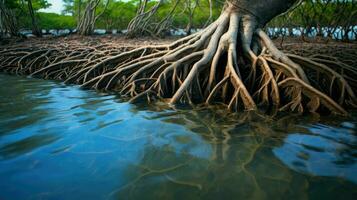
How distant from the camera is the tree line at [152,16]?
1334 cm

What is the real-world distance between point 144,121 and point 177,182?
4.48ft

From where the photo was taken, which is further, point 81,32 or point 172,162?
point 81,32

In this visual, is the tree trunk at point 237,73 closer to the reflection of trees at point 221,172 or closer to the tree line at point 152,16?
the reflection of trees at point 221,172

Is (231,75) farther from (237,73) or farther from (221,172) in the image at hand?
(221,172)

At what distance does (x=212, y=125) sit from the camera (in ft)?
10.9

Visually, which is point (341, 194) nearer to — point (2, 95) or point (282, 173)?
point (282, 173)

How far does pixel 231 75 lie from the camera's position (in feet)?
13.8

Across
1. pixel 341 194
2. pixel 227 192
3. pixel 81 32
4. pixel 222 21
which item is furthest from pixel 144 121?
pixel 81 32

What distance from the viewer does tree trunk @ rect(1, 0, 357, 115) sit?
400cm

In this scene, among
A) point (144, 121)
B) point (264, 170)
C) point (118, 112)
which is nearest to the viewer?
point (264, 170)

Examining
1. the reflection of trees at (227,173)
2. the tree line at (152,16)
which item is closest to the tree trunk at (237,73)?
the reflection of trees at (227,173)

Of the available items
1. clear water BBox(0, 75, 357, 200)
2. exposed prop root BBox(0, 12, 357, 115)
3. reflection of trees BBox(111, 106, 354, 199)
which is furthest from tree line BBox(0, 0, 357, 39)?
reflection of trees BBox(111, 106, 354, 199)

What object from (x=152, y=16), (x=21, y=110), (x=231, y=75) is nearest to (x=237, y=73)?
(x=231, y=75)

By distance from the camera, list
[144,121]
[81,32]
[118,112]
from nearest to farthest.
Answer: [144,121], [118,112], [81,32]
